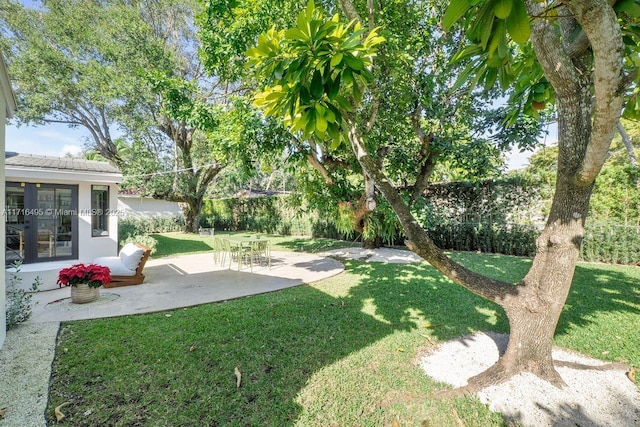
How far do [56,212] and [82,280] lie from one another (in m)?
5.66

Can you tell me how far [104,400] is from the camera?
2682mm

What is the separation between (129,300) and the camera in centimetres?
561

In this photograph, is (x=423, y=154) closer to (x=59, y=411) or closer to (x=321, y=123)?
(x=321, y=123)

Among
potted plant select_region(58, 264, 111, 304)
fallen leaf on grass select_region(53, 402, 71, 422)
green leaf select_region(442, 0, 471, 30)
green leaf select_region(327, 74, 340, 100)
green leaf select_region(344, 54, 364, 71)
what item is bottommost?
fallen leaf on grass select_region(53, 402, 71, 422)

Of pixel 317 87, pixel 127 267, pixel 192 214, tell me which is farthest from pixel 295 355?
pixel 192 214

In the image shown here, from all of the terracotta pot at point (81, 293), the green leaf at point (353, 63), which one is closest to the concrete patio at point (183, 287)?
the terracotta pot at point (81, 293)

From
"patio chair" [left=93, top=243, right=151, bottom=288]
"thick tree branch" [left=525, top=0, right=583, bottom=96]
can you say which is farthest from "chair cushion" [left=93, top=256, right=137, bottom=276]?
"thick tree branch" [left=525, top=0, right=583, bottom=96]

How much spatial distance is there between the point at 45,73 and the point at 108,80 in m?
2.87

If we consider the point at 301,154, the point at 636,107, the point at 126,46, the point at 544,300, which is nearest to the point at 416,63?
the point at 301,154

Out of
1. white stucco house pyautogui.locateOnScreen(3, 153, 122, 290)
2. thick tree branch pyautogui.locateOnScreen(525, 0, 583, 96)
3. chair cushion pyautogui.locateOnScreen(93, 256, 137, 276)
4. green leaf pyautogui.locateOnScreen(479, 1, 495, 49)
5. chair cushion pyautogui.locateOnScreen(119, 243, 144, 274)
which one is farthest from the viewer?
white stucco house pyautogui.locateOnScreen(3, 153, 122, 290)

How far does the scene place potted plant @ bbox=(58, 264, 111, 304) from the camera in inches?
208

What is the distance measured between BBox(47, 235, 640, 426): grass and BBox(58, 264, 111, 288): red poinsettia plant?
1140 millimetres

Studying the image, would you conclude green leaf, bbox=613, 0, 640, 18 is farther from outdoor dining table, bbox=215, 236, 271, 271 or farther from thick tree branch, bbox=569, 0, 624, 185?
outdoor dining table, bbox=215, 236, 271, 271

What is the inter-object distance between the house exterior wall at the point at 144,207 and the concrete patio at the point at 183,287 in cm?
1654
